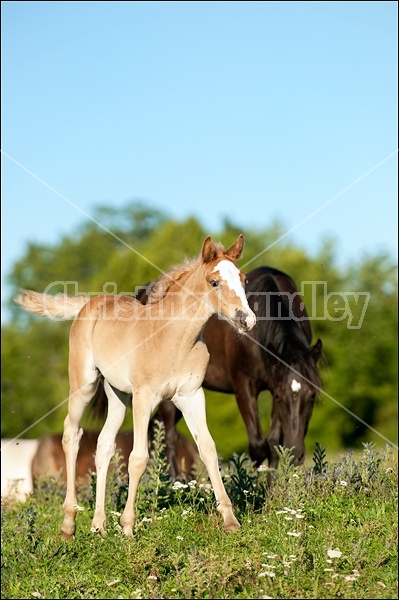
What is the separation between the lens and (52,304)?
8703 millimetres

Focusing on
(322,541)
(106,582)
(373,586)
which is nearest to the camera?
(373,586)

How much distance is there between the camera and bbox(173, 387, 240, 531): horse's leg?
22.3ft

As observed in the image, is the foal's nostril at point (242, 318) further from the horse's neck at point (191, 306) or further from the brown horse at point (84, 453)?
the brown horse at point (84, 453)

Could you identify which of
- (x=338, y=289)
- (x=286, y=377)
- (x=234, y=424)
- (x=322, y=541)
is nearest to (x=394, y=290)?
(x=338, y=289)

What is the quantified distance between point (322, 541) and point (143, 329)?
258 centimetres

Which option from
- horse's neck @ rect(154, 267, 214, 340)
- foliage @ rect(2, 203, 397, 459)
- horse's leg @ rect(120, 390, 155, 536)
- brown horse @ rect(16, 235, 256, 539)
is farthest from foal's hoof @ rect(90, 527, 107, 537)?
foliage @ rect(2, 203, 397, 459)

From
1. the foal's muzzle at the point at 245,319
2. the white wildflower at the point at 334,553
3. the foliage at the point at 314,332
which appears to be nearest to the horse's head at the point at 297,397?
the foal's muzzle at the point at 245,319

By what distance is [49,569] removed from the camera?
19.9ft

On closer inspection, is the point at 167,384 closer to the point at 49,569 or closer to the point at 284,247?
the point at 49,569

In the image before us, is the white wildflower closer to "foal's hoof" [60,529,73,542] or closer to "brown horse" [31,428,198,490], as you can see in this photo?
"foal's hoof" [60,529,73,542]

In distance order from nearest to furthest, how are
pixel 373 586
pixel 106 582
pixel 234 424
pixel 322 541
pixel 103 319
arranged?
pixel 373 586 < pixel 106 582 < pixel 322 541 < pixel 103 319 < pixel 234 424

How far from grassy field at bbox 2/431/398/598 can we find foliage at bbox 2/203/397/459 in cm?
2440

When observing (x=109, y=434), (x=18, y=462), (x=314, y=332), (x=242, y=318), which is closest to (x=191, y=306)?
(x=242, y=318)

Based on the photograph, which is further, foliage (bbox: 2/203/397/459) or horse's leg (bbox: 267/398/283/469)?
foliage (bbox: 2/203/397/459)
